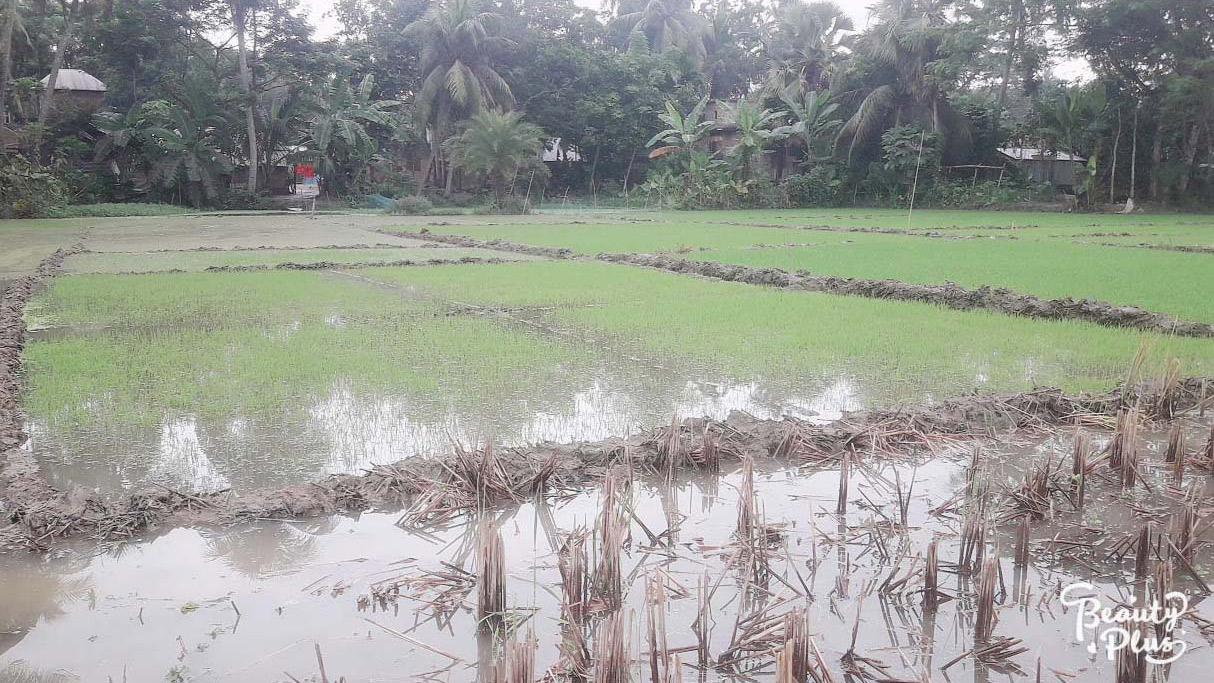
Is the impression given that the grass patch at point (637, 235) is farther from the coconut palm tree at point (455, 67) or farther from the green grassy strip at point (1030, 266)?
the coconut palm tree at point (455, 67)

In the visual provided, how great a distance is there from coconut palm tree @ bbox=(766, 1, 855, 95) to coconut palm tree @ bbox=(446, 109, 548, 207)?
8.08 metres

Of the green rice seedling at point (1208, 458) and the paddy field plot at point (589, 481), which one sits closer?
the paddy field plot at point (589, 481)

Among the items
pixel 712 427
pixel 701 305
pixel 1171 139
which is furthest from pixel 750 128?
pixel 712 427

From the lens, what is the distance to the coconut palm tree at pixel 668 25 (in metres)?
35.2

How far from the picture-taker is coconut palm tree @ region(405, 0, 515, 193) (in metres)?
27.2

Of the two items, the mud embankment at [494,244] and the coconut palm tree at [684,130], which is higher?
the coconut palm tree at [684,130]

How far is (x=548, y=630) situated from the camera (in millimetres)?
2340

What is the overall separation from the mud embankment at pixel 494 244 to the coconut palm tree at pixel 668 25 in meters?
20.8

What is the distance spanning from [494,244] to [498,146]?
34.3 feet

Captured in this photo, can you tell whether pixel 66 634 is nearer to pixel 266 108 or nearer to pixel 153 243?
pixel 153 243

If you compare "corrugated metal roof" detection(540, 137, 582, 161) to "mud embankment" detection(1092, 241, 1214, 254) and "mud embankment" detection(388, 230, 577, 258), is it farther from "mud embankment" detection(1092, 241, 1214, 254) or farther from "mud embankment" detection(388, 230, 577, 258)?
"mud embankment" detection(1092, 241, 1214, 254)

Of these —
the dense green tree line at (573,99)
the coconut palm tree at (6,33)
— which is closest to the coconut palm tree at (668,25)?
the dense green tree line at (573,99)

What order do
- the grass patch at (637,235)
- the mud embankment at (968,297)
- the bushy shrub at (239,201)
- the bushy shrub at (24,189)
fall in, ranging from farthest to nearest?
the bushy shrub at (239,201) → the bushy shrub at (24,189) → the grass patch at (637,235) → the mud embankment at (968,297)

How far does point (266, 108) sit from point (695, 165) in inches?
490
